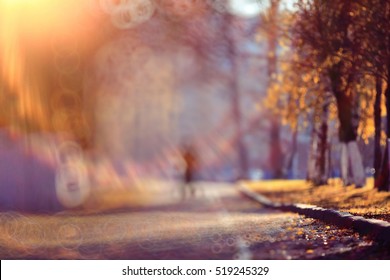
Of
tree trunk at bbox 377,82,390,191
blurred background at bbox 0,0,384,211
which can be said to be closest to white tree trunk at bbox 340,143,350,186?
blurred background at bbox 0,0,384,211

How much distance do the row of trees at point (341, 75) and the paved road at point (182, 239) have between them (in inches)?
264

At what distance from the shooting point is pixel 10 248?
13508 mm

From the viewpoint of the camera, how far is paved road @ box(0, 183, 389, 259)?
11.9 m

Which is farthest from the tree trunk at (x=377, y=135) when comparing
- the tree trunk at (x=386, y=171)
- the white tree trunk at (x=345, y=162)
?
the tree trunk at (x=386, y=171)

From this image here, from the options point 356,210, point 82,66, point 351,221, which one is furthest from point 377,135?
point 351,221

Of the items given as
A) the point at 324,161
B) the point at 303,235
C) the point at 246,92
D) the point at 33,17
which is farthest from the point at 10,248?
the point at 246,92

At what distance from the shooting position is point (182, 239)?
14.1 m

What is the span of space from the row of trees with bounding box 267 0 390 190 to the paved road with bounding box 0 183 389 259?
670 centimetres

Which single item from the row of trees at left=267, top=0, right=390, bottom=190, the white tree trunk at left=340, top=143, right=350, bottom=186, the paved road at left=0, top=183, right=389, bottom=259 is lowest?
the paved road at left=0, top=183, right=389, bottom=259

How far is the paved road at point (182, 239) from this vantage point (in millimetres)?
11914

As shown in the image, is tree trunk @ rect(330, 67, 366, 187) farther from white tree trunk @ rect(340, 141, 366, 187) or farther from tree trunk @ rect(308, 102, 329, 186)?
tree trunk @ rect(308, 102, 329, 186)

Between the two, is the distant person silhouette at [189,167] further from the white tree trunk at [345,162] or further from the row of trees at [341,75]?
the white tree trunk at [345,162]
